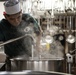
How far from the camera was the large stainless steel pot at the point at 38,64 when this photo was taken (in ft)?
5.16

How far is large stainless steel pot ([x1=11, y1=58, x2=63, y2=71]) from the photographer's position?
1.57m

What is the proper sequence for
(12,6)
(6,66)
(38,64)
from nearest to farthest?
(38,64), (6,66), (12,6)

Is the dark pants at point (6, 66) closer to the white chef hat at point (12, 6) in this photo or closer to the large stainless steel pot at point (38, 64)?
the large stainless steel pot at point (38, 64)

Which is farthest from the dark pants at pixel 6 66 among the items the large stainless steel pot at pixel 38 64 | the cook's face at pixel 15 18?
the cook's face at pixel 15 18

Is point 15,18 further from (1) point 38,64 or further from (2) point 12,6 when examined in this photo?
(1) point 38,64

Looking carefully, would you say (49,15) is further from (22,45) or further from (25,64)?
(25,64)

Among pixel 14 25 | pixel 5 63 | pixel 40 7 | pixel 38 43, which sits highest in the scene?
pixel 40 7

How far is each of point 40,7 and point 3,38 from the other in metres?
0.80

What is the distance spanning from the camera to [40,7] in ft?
8.97

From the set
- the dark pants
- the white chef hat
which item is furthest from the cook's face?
the dark pants

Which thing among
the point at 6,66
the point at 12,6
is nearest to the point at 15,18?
the point at 12,6

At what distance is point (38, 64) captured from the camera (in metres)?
1.58

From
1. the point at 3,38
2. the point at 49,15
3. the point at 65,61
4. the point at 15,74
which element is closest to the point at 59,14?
→ the point at 49,15

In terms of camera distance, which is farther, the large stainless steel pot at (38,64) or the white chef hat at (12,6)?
the white chef hat at (12,6)
